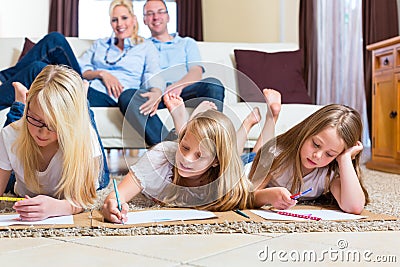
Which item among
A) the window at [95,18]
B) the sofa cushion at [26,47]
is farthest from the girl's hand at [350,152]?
the window at [95,18]

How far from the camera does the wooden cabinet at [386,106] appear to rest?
2.85 m

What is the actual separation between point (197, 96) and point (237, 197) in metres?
0.35

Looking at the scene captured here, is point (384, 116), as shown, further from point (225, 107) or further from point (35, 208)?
point (35, 208)

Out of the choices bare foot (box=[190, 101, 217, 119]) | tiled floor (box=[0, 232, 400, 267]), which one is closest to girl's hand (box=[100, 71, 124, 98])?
bare foot (box=[190, 101, 217, 119])

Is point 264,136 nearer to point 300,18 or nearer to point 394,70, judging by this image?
point 394,70

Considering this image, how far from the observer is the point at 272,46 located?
3285mm

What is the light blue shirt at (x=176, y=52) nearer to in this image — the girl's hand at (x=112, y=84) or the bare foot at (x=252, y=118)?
the girl's hand at (x=112, y=84)

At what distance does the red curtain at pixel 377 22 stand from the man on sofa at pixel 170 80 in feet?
4.66

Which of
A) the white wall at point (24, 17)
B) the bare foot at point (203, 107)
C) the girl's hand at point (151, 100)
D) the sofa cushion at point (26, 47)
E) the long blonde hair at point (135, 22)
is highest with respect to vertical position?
the white wall at point (24, 17)

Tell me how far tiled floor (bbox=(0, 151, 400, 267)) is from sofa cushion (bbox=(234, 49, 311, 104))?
70.2 inches

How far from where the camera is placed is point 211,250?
3.59 ft

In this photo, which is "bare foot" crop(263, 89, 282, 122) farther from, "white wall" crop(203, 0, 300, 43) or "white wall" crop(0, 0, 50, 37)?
"white wall" crop(0, 0, 50, 37)

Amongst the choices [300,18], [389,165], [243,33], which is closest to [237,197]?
[389,165]

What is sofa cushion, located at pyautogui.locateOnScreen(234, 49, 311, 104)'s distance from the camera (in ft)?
9.83
